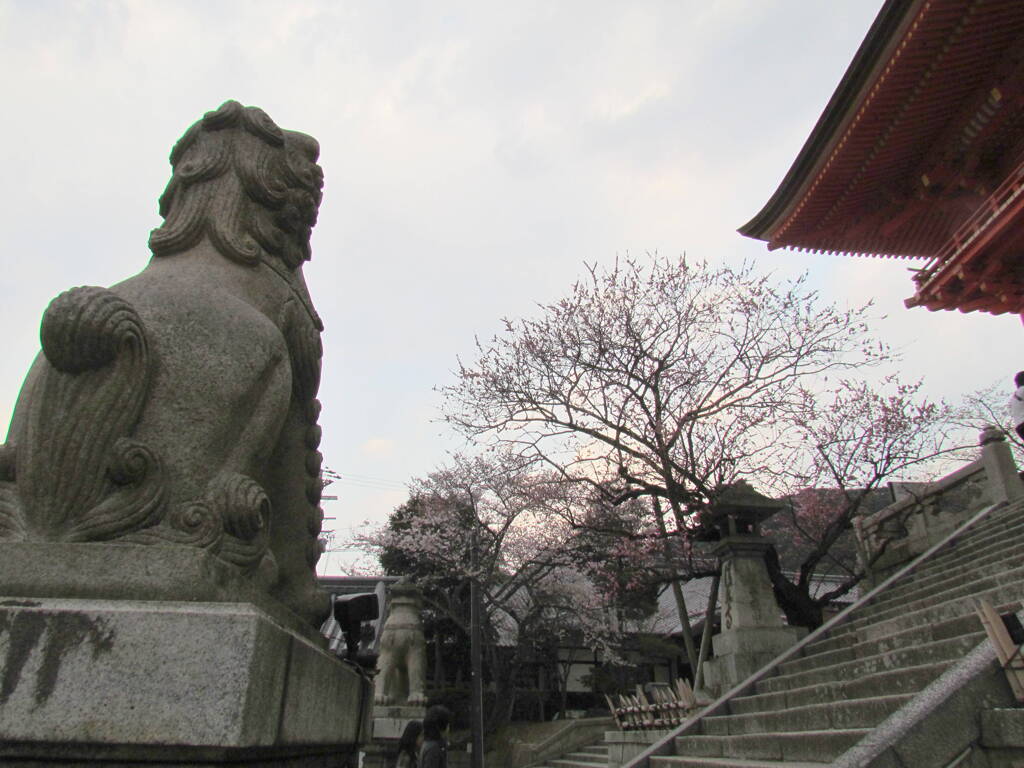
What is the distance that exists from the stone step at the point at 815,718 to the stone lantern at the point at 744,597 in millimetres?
2581

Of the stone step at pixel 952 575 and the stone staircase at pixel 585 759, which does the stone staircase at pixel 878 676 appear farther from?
the stone staircase at pixel 585 759

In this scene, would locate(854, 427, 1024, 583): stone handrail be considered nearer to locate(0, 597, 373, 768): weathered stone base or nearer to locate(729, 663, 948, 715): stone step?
locate(729, 663, 948, 715): stone step

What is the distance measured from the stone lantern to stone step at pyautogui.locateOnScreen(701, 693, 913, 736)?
2.58 m

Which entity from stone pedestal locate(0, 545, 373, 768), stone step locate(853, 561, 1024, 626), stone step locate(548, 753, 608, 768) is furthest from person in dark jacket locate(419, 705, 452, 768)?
stone step locate(548, 753, 608, 768)

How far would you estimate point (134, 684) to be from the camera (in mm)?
1425

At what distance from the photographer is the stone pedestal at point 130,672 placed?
1.39 m

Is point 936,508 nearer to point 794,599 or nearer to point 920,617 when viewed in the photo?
point 794,599

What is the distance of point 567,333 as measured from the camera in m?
13.7

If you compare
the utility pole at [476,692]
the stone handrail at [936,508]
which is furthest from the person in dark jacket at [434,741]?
the stone handrail at [936,508]

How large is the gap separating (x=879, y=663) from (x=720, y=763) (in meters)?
1.99

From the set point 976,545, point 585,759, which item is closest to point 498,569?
point 585,759

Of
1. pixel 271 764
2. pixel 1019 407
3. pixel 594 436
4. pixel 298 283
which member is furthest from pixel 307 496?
pixel 594 436

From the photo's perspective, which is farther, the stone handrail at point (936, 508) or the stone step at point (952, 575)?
the stone handrail at point (936, 508)

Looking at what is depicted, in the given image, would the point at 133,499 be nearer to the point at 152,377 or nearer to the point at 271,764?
the point at 152,377
